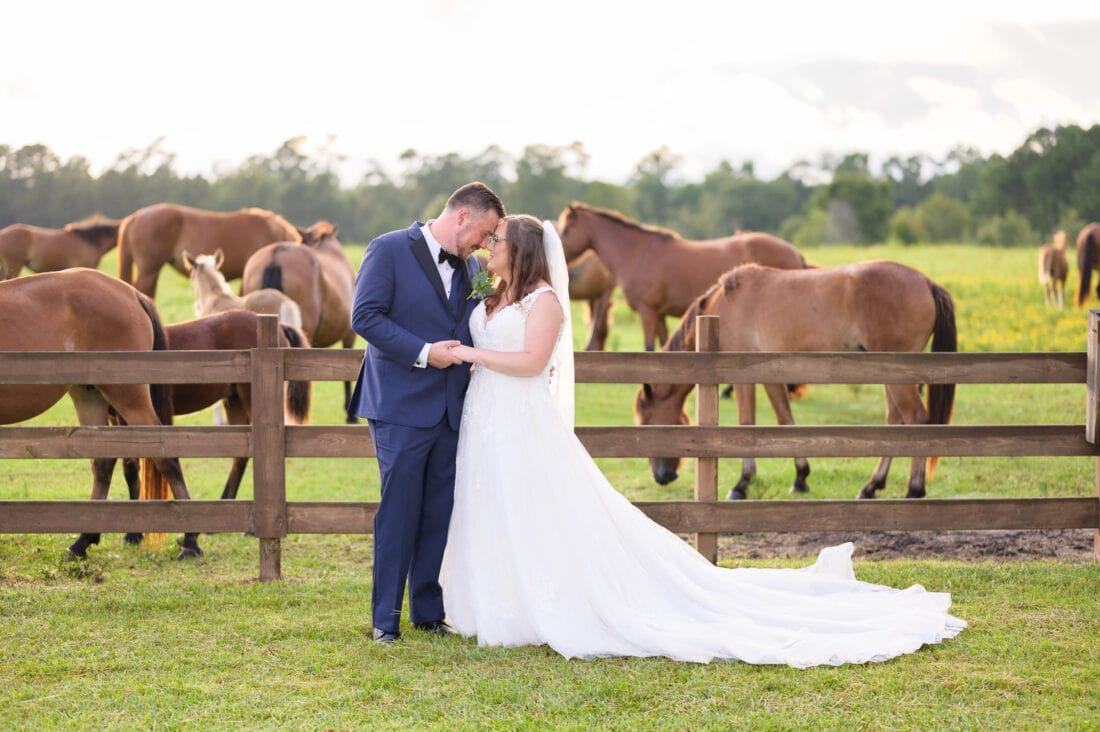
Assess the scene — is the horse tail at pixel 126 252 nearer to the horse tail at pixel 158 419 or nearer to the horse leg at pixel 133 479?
the horse leg at pixel 133 479

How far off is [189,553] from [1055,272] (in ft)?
72.1

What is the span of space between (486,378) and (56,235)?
49.2 ft

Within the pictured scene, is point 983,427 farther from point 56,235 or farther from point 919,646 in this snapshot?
point 56,235

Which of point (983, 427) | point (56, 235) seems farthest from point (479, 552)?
point (56, 235)

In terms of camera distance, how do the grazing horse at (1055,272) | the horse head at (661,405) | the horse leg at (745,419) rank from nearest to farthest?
the horse head at (661,405) < the horse leg at (745,419) < the grazing horse at (1055,272)

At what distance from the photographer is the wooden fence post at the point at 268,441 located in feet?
18.4

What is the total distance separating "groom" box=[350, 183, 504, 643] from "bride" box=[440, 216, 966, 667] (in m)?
0.11

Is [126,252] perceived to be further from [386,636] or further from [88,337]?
[386,636]

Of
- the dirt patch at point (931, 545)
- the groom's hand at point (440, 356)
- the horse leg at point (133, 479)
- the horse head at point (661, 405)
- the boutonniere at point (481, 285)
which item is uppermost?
the boutonniere at point (481, 285)

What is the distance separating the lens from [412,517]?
477cm

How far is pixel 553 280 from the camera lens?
4844mm

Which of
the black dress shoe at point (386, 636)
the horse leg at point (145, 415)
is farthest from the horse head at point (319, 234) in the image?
the black dress shoe at point (386, 636)

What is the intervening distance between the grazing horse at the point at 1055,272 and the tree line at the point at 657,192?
11.2 meters

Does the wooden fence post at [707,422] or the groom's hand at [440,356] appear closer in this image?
the groom's hand at [440,356]
